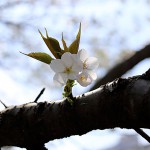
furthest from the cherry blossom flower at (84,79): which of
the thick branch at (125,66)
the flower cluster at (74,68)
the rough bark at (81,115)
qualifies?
the thick branch at (125,66)

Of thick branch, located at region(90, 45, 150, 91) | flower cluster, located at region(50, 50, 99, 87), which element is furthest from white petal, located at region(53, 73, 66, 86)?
thick branch, located at region(90, 45, 150, 91)

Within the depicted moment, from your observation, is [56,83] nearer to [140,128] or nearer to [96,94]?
[96,94]

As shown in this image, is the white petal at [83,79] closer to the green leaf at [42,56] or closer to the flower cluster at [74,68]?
the flower cluster at [74,68]

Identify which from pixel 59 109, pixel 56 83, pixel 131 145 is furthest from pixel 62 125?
pixel 131 145

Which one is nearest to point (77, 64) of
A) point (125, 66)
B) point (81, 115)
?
point (81, 115)

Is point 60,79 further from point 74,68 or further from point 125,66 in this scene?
point 125,66

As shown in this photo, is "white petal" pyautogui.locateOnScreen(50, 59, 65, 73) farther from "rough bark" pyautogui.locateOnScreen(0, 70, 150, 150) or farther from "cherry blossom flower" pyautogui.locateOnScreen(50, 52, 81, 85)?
"rough bark" pyautogui.locateOnScreen(0, 70, 150, 150)
